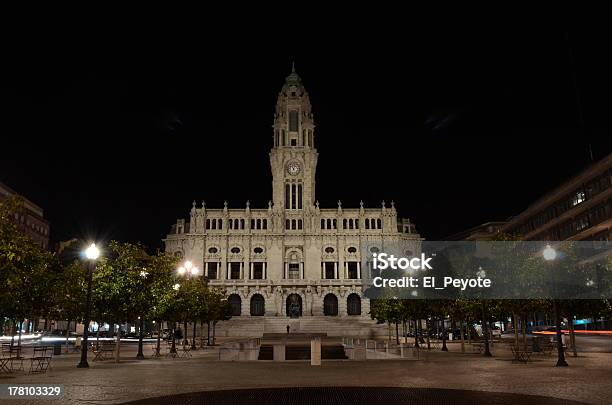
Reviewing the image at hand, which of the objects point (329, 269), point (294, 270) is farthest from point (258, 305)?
point (329, 269)

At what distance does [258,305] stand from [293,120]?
3585cm

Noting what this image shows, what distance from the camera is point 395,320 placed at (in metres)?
56.2

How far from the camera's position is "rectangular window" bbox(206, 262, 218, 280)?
97.1 meters

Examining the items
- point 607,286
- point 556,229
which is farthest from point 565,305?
point 556,229

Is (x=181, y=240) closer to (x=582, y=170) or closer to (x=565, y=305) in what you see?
(x=582, y=170)

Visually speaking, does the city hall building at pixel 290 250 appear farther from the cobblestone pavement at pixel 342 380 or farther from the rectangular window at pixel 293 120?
the cobblestone pavement at pixel 342 380

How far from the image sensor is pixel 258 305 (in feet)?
316

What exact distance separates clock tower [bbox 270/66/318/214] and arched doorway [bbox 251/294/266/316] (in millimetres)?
16023

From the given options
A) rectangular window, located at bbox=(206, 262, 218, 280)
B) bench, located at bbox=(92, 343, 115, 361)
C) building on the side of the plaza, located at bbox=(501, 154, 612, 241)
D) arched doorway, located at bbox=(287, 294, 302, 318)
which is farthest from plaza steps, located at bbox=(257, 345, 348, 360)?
rectangular window, located at bbox=(206, 262, 218, 280)

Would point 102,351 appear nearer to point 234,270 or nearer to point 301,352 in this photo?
point 301,352

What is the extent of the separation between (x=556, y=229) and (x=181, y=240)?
6146 centimetres

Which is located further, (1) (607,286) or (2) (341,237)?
(2) (341,237)

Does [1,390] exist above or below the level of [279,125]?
below

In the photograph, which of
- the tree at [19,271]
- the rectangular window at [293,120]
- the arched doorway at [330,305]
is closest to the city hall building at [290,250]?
the arched doorway at [330,305]
